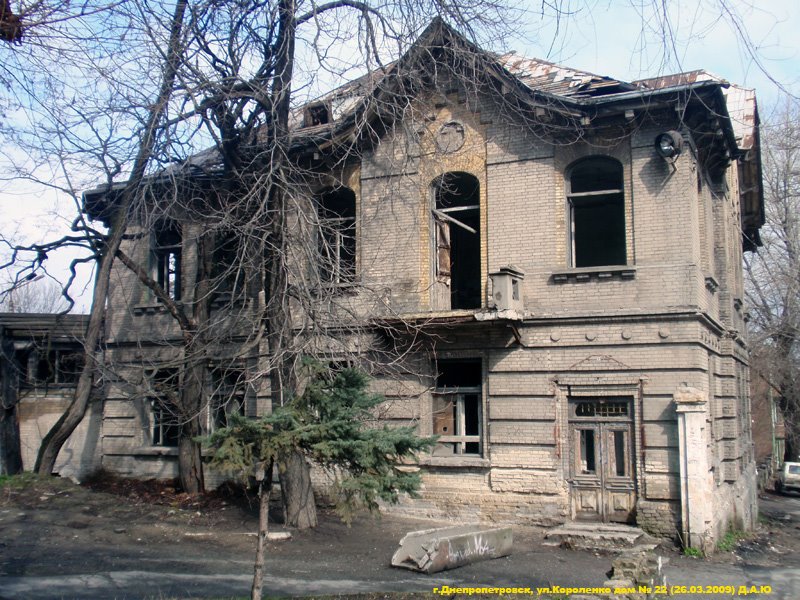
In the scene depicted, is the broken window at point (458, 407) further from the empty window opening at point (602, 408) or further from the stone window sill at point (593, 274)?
the stone window sill at point (593, 274)

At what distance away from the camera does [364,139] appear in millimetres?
17094

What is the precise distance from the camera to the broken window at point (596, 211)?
1606 cm

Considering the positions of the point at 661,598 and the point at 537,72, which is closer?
the point at 661,598

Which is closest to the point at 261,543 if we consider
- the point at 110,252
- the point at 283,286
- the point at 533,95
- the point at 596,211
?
the point at 283,286

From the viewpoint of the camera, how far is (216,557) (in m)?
11.9

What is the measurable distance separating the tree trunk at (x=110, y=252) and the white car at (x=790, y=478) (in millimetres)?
28613

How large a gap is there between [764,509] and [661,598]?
18177mm

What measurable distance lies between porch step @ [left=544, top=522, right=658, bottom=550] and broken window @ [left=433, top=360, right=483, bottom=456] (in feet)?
8.54

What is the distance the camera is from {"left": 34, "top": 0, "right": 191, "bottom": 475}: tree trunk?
12.6 m

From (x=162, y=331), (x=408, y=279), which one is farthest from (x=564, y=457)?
(x=162, y=331)

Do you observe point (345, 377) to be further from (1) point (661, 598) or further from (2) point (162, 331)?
(2) point (162, 331)

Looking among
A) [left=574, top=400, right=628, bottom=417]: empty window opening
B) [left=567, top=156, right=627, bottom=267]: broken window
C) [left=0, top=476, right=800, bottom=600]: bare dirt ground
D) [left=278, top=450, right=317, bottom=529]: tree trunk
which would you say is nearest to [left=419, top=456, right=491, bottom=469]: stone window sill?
[left=0, top=476, right=800, bottom=600]: bare dirt ground

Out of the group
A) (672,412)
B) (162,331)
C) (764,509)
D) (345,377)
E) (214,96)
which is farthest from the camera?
(764,509)

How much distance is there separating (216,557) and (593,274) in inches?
337
